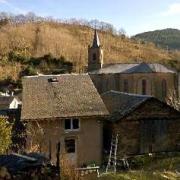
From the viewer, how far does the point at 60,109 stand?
28688 millimetres

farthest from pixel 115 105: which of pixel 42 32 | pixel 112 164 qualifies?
pixel 42 32

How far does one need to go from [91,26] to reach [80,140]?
343ft

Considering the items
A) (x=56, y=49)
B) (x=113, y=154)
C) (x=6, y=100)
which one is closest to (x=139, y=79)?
(x=6, y=100)

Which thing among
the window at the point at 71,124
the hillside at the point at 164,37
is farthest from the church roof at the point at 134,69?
the hillside at the point at 164,37

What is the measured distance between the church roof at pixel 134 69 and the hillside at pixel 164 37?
77897mm

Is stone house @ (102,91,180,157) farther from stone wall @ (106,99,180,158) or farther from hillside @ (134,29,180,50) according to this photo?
hillside @ (134,29,180,50)

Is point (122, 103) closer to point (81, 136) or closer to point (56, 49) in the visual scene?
point (81, 136)

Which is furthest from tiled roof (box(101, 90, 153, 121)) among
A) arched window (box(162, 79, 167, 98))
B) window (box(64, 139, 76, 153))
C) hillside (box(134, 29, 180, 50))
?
hillside (box(134, 29, 180, 50))

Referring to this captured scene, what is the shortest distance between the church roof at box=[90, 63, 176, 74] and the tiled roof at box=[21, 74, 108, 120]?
31.6 metres

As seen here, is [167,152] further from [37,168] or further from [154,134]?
[37,168]

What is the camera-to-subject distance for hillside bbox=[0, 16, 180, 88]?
267 feet

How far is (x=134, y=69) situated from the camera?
2517 inches

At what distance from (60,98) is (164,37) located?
135 m

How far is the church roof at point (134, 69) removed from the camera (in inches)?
2495
